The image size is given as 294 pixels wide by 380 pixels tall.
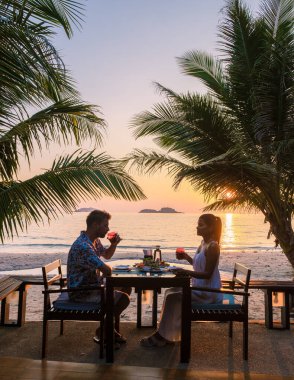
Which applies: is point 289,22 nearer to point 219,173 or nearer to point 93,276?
point 219,173

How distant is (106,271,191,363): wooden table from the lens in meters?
4.02

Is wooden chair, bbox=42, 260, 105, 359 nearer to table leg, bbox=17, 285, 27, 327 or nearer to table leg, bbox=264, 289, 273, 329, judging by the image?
table leg, bbox=17, 285, 27, 327

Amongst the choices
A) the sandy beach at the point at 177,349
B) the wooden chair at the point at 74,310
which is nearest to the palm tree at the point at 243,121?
the sandy beach at the point at 177,349

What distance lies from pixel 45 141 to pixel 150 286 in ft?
6.23

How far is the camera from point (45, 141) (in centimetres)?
427

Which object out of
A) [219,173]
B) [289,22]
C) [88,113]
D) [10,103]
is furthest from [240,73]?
[10,103]

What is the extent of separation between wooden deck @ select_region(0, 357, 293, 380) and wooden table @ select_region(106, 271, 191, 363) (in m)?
0.23

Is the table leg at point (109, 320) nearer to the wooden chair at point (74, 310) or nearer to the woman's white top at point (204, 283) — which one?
the wooden chair at point (74, 310)

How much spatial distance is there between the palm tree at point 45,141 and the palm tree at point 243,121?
2.80 metres

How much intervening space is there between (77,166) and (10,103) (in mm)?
903

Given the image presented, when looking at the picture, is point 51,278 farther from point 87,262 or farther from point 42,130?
point 42,130

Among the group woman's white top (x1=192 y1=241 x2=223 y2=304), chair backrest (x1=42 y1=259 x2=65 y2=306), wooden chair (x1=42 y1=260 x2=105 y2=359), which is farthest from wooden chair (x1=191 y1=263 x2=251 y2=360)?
chair backrest (x1=42 y1=259 x2=65 y2=306)

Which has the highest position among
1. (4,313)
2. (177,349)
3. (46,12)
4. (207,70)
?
(207,70)

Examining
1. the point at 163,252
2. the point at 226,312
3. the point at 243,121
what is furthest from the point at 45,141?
the point at 163,252
